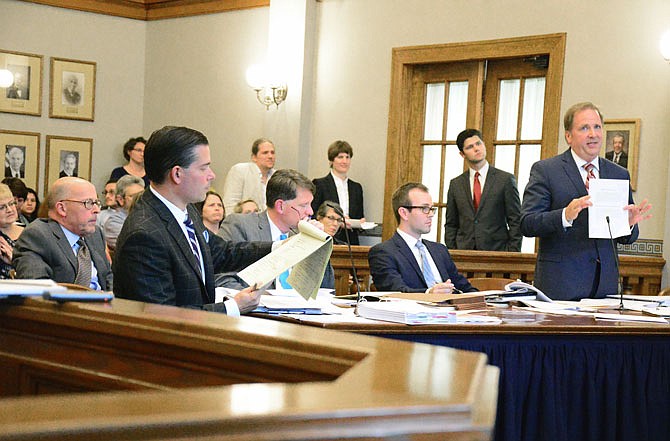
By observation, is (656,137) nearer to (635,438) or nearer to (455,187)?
(455,187)

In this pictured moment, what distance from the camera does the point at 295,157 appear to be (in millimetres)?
9555

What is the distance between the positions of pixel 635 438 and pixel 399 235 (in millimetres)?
1635

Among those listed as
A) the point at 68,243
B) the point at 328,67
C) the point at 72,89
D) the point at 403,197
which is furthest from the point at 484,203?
the point at 72,89

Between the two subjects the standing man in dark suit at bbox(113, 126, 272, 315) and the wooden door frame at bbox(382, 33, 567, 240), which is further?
the wooden door frame at bbox(382, 33, 567, 240)

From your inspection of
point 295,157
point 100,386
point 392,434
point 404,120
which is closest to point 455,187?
point 404,120

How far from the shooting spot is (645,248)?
23.8 feet

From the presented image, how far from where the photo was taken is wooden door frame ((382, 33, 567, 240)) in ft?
25.7

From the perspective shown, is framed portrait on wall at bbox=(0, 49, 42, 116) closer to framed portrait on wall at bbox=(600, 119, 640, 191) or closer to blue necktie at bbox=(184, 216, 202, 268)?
framed portrait on wall at bbox=(600, 119, 640, 191)

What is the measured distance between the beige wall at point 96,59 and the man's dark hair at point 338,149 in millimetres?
3281

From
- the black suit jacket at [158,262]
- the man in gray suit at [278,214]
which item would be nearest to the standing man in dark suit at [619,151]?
the man in gray suit at [278,214]

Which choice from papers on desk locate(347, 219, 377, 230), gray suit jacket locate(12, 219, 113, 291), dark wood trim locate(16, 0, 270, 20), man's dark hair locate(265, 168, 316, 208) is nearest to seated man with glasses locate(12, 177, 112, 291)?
gray suit jacket locate(12, 219, 113, 291)

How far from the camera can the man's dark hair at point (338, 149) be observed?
8.80 metres

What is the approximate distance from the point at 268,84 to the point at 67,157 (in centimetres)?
257

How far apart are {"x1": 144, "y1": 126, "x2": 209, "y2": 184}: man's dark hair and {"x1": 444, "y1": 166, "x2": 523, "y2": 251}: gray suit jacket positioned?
4.53m
